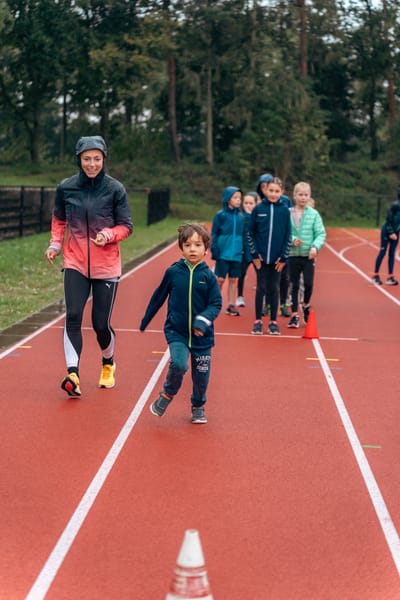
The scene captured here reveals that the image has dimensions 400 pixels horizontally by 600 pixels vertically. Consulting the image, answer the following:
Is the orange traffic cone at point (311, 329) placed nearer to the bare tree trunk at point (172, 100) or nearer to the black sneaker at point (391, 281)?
the black sneaker at point (391, 281)

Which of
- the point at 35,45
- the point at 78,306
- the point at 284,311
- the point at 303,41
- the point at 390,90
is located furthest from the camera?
the point at 390,90

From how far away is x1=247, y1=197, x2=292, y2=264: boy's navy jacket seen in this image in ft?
39.7

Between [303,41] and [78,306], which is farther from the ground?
[303,41]

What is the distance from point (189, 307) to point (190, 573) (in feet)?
12.9

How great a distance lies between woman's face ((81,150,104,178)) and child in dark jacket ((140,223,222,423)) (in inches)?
42.1

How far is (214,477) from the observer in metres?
6.36

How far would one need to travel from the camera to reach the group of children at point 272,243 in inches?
477

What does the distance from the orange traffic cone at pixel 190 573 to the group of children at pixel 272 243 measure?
27.6 feet

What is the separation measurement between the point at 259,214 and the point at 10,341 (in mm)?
3330

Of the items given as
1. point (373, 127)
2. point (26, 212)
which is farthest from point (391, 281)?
point (373, 127)

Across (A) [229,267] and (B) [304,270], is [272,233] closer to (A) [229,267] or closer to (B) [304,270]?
(B) [304,270]

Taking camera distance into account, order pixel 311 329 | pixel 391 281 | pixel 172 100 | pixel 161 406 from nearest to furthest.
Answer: pixel 161 406
pixel 311 329
pixel 391 281
pixel 172 100

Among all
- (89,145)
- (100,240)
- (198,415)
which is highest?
(89,145)

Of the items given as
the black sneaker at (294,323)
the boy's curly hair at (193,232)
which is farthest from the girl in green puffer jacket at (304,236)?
the boy's curly hair at (193,232)
